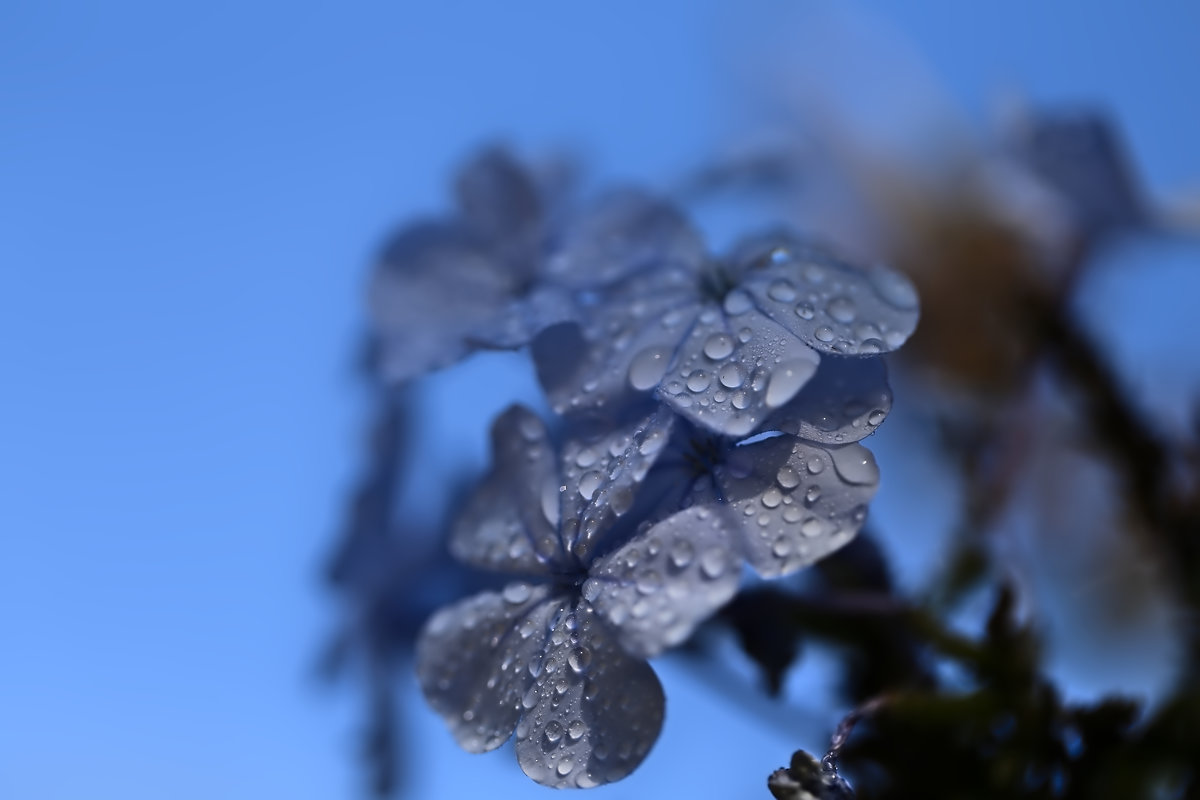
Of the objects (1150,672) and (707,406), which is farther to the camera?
(1150,672)

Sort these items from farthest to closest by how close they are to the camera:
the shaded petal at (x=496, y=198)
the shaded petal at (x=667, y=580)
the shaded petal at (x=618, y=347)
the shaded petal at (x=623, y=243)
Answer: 1. the shaded petal at (x=496, y=198)
2. the shaded petal at (x=623, y=243)
3. the shaded petal at (x=618, y=347)
4. the shaded petal at (x=667, y=580)

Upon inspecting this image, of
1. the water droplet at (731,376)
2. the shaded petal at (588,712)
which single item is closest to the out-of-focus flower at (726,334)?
the water droplet at (731,376)

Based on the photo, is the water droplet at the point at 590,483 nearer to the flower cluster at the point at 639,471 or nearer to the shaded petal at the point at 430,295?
the flower cluster at the point at 639,471

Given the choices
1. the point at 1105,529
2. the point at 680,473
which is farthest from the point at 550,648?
the point at 1105,529

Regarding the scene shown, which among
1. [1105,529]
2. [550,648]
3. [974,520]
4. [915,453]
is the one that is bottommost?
[1105,529]

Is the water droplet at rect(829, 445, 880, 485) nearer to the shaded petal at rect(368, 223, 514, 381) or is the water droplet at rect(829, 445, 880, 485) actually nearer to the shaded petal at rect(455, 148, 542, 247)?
the shaded petal at rect(368, 223, 514, 381)

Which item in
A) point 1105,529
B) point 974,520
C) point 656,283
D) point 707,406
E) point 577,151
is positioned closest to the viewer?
point 707,406

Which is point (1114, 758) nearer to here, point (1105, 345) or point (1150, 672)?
point (1105, 345)
